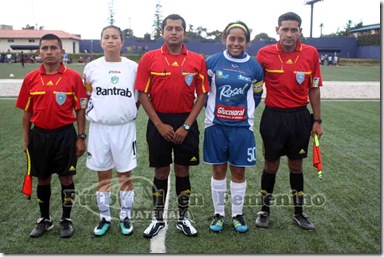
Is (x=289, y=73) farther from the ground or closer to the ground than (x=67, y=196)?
farther from the ground

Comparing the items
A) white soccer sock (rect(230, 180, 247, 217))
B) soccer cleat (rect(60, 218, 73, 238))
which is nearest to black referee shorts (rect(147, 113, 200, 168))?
white soccer sock (rect(230, 180, 247, 217))

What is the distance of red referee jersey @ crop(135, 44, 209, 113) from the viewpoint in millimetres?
3523

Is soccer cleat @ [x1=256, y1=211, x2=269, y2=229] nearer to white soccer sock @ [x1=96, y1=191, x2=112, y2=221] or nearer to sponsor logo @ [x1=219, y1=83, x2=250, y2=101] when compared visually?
sponsor logo @ [x1=219, y1=83, x2=250, y2=101]

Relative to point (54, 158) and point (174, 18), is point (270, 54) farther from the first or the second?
A: point (54, 158)

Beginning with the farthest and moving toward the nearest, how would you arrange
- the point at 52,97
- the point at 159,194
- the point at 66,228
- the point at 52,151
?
the point at 159,194, the point at 66,228, the point at 52,151, the point at 52,97

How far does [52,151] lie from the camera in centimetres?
359

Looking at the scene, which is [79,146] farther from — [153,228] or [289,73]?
[289,73]

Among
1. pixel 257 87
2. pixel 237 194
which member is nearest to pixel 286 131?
pixel 257 87

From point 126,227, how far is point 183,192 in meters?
0.61

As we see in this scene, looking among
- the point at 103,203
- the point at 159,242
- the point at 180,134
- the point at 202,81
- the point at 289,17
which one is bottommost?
the point at 159,242

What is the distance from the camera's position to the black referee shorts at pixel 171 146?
11.8ft

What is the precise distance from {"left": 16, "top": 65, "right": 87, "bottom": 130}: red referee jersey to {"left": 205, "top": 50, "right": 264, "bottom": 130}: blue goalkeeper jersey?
3.79 ft

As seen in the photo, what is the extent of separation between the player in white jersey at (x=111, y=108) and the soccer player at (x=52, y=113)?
0.41 ft

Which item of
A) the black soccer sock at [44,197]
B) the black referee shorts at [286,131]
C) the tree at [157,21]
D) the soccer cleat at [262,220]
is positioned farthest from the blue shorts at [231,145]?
the tree at [157,21]
